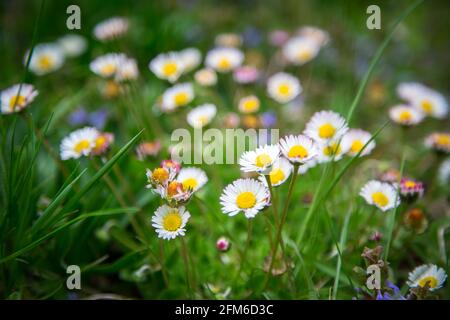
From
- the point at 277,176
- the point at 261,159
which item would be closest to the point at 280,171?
the point at 277,176

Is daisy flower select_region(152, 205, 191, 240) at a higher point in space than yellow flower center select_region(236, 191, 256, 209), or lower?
lower

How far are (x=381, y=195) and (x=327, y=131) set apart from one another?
0.61 ft

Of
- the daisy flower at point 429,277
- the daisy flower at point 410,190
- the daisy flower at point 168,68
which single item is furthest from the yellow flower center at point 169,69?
the daisy flower at point 429,277

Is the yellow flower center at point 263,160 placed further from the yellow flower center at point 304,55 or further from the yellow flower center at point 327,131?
the yellow flower center at point 304,55

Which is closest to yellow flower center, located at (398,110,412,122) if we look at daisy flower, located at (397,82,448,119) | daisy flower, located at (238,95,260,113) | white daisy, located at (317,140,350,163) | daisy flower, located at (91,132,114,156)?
daisy flower, located at (397,82,448,119)

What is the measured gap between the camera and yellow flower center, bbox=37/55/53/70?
1708 millimetres

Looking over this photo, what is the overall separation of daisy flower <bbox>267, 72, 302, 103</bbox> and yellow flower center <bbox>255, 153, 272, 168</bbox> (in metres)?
0.59

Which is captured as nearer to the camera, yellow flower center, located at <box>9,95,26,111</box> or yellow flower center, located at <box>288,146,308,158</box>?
yellow flower center, located at <box>288,146,308,158</box>

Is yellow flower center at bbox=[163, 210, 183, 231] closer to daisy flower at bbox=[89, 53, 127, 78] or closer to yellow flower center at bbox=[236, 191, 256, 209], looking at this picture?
yellow flower center at bbox=[236, 191, 256, 209]

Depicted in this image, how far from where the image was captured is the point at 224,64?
160cm

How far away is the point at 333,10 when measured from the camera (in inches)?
91.7

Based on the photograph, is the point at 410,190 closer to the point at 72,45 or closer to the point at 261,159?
the point at 261,159
